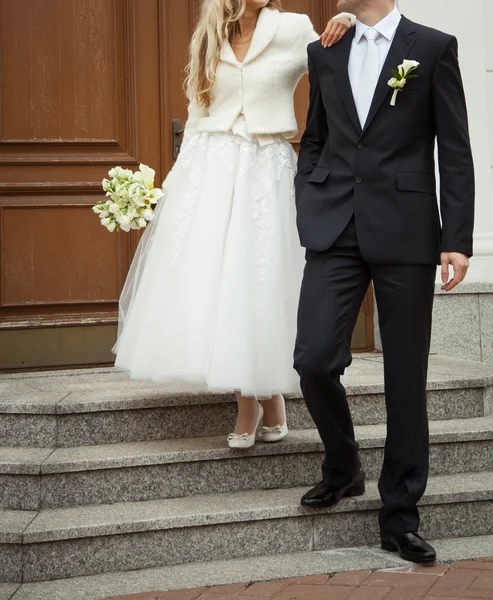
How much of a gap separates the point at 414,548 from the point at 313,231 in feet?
3.95

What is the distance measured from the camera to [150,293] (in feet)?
13.0

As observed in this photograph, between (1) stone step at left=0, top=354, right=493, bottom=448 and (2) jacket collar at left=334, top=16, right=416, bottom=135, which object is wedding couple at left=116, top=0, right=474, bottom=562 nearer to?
(2) jacket collar at left=334, top=16, right=416, bottom=135

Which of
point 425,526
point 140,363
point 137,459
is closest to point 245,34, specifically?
point 140,363

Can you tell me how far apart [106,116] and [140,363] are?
82.1 inches

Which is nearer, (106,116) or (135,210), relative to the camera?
(135,210)

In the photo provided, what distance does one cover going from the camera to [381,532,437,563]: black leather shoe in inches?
133

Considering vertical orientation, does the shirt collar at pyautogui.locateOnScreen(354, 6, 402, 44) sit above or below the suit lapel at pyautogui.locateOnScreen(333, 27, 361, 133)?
above

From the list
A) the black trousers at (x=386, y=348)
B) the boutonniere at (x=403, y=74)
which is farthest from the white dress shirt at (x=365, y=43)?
the black trousers at (x=386, y=348)

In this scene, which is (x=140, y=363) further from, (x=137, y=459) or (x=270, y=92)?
(x=270, y=92)

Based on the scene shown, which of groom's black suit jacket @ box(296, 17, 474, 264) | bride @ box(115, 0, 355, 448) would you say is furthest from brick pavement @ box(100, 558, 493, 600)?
groom's black suit jacket @ box(296, 17, 474, 264)

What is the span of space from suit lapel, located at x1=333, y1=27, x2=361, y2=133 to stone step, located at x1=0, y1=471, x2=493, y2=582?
4.90 ft

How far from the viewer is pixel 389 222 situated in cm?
331

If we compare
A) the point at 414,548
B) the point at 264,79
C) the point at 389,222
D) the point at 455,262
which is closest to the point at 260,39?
the point at 264,79

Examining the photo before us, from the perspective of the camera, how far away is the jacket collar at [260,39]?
3922 millimetres
